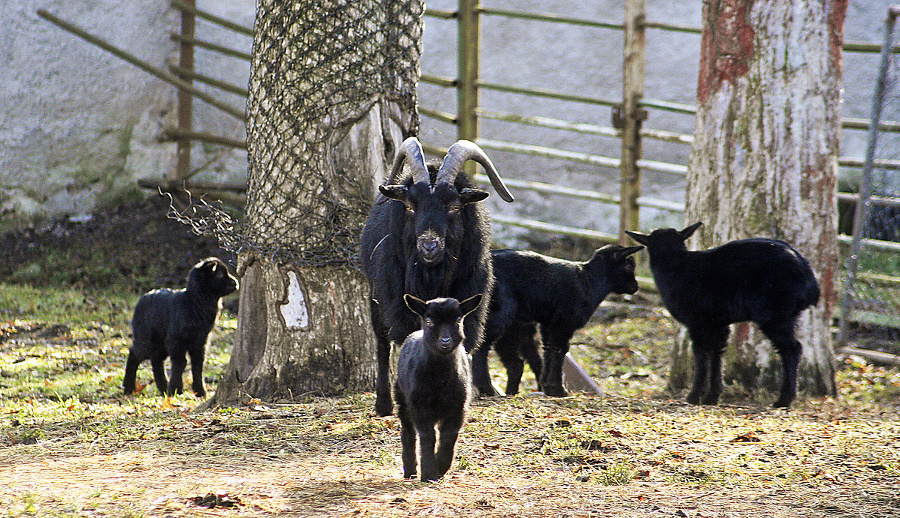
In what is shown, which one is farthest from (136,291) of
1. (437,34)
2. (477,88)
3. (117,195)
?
(437,34)

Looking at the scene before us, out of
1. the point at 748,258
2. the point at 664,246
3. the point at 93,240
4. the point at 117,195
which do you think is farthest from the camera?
the point at 117,195

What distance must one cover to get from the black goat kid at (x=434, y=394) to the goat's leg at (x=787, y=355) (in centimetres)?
302

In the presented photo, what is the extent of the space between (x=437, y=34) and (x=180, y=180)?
4.19 meters

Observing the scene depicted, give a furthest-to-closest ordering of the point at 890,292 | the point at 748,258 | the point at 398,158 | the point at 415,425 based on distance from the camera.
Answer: the point at 890,292
the point at 748,258
the point at 398,158
the point at 415,425

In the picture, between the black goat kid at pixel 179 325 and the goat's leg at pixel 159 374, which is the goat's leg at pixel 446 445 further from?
the goat's leg at pixel 159 374

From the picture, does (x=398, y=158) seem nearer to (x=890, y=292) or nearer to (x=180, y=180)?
(x=890, y=292)

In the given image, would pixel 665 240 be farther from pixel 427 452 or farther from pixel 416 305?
pixel 427 452

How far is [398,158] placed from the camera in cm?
550

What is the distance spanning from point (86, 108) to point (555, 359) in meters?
8.30

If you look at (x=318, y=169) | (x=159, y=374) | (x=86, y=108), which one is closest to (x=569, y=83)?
(x=86, y=108)

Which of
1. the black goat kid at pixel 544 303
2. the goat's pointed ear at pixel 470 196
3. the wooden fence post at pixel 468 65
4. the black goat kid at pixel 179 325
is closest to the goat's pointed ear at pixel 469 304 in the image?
the goat's pointed ear at pixel 470 196

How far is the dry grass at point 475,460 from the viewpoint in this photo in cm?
367

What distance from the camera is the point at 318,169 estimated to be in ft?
19.6

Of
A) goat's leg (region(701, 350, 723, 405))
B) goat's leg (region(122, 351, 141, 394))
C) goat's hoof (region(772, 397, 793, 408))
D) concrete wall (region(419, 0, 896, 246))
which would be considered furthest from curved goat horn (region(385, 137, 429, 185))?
concrete wall (region(419, 0, 896, 246))
